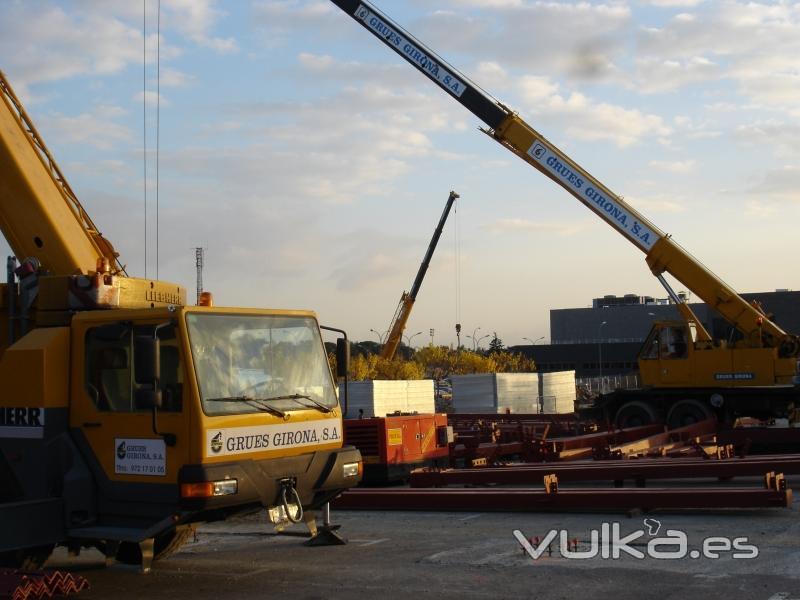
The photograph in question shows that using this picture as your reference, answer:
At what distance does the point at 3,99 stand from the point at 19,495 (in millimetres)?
4380

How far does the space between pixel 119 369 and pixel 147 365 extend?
33.4 inches

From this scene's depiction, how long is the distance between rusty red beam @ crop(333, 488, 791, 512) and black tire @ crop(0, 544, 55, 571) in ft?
17.1

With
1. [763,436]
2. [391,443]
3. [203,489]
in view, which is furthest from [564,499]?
[763,436]

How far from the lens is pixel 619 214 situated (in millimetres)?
22281

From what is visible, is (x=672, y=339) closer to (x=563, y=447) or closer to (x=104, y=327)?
(x=563, y=447)

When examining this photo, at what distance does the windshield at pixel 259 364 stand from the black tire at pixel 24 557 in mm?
2117

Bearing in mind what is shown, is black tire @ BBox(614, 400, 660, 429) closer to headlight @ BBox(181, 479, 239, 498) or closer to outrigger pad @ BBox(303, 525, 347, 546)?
outrigger pad @ BBox(303, 525, 347, 546)

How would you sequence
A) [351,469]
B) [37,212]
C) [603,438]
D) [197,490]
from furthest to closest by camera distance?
[603,438], [37,212], [351,469], [197,490]

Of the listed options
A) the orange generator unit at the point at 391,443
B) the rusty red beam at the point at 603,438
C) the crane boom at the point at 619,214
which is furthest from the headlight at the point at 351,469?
the crane boom at the point at 619,214

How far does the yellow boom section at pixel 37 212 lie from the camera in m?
9.52

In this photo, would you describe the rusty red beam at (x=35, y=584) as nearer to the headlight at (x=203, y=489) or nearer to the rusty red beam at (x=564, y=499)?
the headlight at (x=203, y=489)

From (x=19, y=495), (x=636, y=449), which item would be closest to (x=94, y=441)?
(x=19, y=495)

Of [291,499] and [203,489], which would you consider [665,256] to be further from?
[203,489]

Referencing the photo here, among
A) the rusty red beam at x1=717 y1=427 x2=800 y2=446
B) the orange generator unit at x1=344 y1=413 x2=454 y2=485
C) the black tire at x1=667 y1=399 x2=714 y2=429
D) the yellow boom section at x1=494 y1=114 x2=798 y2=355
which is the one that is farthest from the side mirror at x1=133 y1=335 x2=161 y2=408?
the black tire at x1=667 y1=399 x2=714 y2=429
